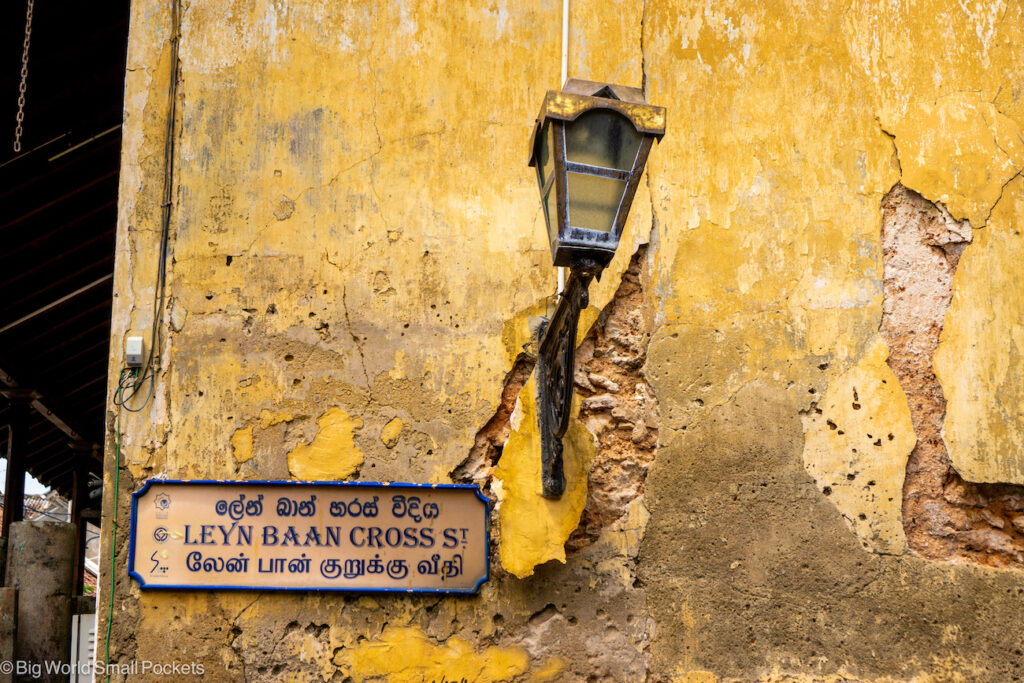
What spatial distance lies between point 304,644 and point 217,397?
94 cm

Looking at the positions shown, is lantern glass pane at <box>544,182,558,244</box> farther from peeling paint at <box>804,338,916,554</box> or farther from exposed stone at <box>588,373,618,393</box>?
peeling paint at <box>804,338,916,554</box>

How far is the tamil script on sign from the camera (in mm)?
3164

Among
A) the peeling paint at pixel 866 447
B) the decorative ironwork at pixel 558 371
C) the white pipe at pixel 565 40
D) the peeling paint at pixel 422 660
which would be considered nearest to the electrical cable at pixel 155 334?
the peeling paint at pixel 422 660

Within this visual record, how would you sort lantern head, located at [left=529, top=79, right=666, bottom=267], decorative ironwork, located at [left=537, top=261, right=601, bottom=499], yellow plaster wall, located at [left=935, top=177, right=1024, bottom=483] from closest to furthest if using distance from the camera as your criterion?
lantern head, located at [left=529, top=79, right=666, bottom=267] < decorative ironwork, located at [left=537, top=261, right=601, bottom=499] < yellow plaster wall, located at [left=935, top=177, right=1024, bottom=483]

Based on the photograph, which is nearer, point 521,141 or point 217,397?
point 217,397

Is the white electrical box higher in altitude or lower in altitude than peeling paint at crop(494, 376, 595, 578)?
higher

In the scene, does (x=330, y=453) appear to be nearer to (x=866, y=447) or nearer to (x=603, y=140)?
(x=603, y=140)

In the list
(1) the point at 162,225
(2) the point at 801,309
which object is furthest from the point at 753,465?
(1) the point at 162,225

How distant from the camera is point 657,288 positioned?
3.59 m

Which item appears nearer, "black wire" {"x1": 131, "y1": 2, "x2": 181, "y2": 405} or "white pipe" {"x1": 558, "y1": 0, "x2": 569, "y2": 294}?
"black wire" {"x1": 131, "y1": 2, "x2": 181, "y2": 405}

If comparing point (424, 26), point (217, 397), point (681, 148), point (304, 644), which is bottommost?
point (304, 644)

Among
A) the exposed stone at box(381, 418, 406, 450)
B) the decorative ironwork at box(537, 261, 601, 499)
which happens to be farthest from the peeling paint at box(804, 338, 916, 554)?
the exposed stone at box(381, 418, 406, 450)

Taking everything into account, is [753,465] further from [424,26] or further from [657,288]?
[424,26]

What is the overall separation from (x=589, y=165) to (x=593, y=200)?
103 mm
